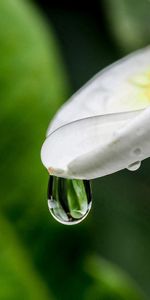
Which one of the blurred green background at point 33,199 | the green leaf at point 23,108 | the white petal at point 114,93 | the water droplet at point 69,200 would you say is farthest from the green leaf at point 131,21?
the water droplet at point 69,200

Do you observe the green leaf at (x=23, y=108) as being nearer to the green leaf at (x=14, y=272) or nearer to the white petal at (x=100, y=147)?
the green leaf at (x=14, y=272)

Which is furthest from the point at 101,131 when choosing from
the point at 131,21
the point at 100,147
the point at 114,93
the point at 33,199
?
the point at 131,21

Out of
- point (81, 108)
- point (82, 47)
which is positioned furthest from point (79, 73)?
point (81, 108)

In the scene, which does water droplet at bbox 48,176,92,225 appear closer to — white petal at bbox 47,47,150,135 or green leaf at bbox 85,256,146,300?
white petal at bbox 47,47,150,135

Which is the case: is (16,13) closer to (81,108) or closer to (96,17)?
(81,108)

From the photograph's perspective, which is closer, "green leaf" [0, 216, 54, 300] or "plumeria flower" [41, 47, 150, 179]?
"plumeria flower" [41, 47, 150, 179]

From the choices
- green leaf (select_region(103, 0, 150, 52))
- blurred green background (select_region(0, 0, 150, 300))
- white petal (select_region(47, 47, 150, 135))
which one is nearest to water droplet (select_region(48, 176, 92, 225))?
white petal (select_region(47, 47, 150, 135))

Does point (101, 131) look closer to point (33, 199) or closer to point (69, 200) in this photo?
point (69, 200)
